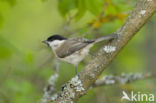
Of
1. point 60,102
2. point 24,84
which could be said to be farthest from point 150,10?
point 24,84

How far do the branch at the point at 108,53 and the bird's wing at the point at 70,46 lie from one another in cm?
68

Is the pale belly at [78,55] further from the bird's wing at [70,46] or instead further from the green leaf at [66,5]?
the green leaf at [66,5]

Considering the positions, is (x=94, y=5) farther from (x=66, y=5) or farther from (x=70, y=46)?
(x=70, y=46)

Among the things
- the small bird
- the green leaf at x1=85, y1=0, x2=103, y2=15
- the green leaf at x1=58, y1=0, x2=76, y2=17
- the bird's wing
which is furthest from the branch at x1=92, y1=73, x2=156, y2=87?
the green leaf at x1=58, y1=0, x2=76, y2=17

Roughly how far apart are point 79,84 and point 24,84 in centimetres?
153

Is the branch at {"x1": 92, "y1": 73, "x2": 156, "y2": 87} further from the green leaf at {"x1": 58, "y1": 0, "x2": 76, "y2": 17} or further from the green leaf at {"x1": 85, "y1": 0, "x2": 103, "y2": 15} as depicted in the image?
the green leaf at {"x1": 58, "y1": 0, "x2": 76, "y2": 17}

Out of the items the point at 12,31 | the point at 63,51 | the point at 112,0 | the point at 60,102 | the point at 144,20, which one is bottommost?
the point at 60,102

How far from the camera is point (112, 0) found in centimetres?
369

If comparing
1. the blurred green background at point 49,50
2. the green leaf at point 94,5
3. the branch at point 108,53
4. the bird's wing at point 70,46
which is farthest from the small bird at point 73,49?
the branch at point 108,53

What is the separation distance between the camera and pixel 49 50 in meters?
4.78

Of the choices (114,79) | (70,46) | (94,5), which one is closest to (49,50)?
(70,46)

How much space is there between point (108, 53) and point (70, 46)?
99 centimetres

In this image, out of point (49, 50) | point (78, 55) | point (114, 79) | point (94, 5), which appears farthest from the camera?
point (49, 50)

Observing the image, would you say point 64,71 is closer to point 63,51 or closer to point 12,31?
point 63,51
